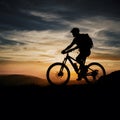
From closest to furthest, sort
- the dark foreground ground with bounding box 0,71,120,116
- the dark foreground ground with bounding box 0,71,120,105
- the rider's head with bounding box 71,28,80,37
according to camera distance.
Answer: the dark foreground ground with bounding box 0,71,120,116, the dark foreground ground with bounding box 0,71,120,105, the rider's head with bounding box 71,28,80,37

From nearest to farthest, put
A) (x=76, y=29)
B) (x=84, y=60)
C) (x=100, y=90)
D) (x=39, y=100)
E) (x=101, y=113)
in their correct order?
(x=101, y=113)
(x=39, y=100)
(x=100, y=90)
(x=76, y=29)
(x=84, y=60)

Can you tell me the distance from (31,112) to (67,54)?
7.09 metres

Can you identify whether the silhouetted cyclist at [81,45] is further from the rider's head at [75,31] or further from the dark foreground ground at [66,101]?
the dark foreground ground at [66,101]

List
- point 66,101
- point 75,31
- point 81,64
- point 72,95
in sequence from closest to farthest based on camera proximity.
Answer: point 66,101 < point 72,95 < point 75,31 < point 81,64

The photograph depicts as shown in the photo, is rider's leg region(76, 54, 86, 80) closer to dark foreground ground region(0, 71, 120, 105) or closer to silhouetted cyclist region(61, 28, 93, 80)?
silhouetted cyclist region(61, 28, 93, 80)

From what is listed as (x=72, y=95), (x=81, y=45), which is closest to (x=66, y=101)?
(x=72, y=95)

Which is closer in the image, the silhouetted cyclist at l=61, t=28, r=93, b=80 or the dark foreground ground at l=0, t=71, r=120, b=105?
the dark foreground ground at l=0, t=71, r=120, b=105

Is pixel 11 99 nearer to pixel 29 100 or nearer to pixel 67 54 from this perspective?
pixel 29 100

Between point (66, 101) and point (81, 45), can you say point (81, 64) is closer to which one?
point (81, 45)

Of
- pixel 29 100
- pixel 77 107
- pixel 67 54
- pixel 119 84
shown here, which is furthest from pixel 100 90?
pixel 67 54

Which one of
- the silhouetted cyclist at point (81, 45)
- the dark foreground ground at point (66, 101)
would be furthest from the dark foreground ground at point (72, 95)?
the silhouetted cyclist at point (81, 45)

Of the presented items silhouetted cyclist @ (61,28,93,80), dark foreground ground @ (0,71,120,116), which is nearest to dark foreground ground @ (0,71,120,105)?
dark foreground ground @ (0,71,120,116)

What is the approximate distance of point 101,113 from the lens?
10305mm

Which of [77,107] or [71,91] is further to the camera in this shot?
[71,91]
